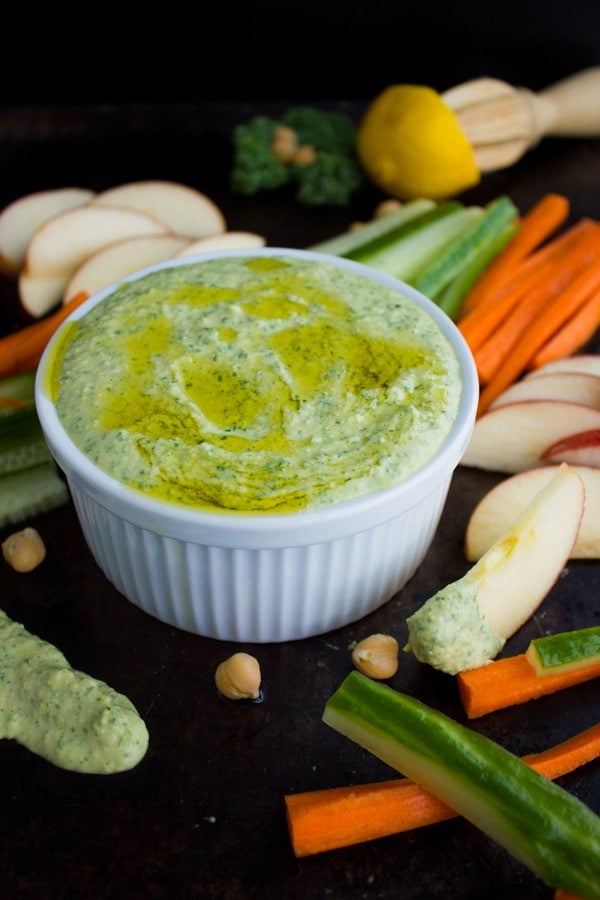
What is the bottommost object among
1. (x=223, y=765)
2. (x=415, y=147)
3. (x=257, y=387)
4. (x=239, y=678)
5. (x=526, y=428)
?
(x=223, y=765)

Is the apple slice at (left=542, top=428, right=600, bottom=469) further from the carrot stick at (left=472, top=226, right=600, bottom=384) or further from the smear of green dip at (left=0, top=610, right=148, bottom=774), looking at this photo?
the smear of green dip at (left=0, top=610, right=148, bottom=774)

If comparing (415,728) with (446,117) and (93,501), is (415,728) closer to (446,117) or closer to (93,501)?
(93,501)

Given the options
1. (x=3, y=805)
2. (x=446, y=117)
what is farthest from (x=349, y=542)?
(x=446, y=117)

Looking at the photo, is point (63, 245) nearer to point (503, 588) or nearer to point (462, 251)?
point (462, 251)

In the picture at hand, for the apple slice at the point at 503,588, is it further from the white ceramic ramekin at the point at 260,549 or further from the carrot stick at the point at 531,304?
the carrot stick at the point at 531,304

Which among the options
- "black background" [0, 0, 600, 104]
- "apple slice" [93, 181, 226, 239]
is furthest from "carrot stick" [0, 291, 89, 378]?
"black background" [0, 0, 600, 104]

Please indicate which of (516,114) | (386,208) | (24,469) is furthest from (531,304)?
(24,469)
